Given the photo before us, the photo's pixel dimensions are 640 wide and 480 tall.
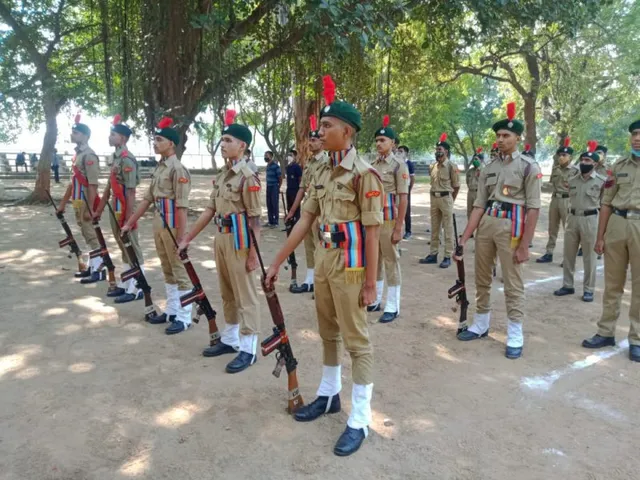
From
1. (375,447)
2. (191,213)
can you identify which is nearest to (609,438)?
(375,447)

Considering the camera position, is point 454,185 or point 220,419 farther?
point 454,185

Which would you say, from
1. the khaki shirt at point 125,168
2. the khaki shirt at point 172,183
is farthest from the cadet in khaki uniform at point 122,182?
the khaki shirt at point 172,183

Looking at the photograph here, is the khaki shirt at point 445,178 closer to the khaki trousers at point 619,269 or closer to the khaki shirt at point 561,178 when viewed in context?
the khaki shirt at point 561,178

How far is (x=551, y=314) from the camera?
5641 millimetres

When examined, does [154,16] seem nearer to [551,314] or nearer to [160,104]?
[160,104]

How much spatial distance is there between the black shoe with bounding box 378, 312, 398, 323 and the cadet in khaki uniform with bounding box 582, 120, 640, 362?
191cm

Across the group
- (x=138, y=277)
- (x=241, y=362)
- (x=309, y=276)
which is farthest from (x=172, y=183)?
(x=309, y=276)

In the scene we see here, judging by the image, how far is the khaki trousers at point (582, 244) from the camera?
20.5ft

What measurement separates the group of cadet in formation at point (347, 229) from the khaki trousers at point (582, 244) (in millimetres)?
14

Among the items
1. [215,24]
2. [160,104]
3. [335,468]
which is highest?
[215,24]

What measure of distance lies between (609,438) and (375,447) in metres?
1.54

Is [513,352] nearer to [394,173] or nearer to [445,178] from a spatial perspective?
[394,173]

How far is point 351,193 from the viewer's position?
9.65ft

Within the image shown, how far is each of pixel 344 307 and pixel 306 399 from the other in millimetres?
1020
